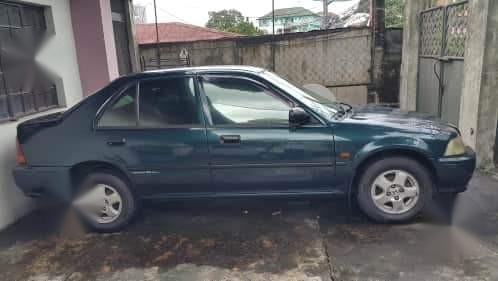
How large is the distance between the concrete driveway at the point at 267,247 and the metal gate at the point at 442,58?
214 cm

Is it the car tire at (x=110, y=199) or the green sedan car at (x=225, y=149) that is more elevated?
the green sedan car at (x=225, y=149)

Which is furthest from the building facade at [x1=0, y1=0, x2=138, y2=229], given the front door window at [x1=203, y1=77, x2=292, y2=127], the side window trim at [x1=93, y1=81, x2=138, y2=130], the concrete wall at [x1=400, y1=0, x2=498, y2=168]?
the concrete wall at [x1=400, y1=0, x2=498, y2=168]

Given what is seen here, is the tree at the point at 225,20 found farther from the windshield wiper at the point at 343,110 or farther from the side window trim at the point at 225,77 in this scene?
the side window trim at the point at 225,77

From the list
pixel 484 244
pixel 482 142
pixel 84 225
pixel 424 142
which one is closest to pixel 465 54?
pixel 482 142

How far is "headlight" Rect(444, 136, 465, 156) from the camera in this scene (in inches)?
143

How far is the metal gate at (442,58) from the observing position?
579 centimetres

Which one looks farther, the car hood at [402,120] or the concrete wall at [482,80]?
the concrete wall at [482,80]

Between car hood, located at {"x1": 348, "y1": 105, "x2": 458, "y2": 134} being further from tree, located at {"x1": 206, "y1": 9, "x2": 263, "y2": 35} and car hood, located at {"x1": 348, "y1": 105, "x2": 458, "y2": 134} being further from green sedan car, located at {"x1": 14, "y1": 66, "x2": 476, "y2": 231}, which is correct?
tree, located at {"x1": 206, "y1": 9, "x2": 263, "y2": 35}

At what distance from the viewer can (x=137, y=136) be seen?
3818 millimetres

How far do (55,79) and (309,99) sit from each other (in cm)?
387

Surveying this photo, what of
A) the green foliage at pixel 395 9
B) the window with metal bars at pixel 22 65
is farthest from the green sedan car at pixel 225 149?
the green foliage at pixel 395 9

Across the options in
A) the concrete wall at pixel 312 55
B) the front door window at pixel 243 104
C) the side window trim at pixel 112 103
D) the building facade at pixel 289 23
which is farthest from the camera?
the building facade at pixel 289 23

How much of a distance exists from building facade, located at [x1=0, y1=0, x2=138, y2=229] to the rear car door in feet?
5.17

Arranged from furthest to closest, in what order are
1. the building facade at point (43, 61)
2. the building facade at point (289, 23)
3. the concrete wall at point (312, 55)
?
the building facade at point (289, 23)
the concrete wall at point (312, 55)
the building facade at point (43, 61)
